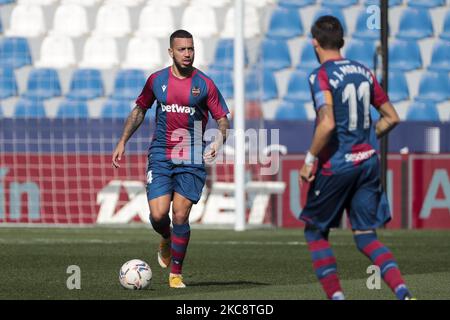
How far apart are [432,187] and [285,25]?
7201 mm

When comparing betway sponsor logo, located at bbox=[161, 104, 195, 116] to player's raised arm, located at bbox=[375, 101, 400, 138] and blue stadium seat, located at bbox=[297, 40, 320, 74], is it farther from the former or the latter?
blue stadium seat, located at bbox=[297, 40, 320, 74]

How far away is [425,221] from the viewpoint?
18.5 metres

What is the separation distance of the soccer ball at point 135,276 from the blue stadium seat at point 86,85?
14672 millimetres

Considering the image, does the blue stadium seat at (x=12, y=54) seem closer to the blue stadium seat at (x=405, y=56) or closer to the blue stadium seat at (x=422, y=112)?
the blue stadium seat at (x=405, y=56)

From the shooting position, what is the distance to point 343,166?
22.5 feet

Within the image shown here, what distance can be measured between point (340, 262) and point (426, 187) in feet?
22.9

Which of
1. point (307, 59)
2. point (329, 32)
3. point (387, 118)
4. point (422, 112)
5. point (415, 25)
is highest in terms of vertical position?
point (415, 25)

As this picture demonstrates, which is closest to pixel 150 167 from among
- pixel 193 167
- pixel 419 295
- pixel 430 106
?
pixel 193 167

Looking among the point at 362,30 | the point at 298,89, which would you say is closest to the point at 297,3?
the point at 362,30

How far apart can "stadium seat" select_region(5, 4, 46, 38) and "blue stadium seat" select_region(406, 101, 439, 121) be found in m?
7.98

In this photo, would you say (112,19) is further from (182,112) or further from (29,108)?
(182,112)

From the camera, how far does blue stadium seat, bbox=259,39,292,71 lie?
23812 millimetres

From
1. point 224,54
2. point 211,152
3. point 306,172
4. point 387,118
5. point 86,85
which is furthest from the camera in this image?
A: point 224,54
